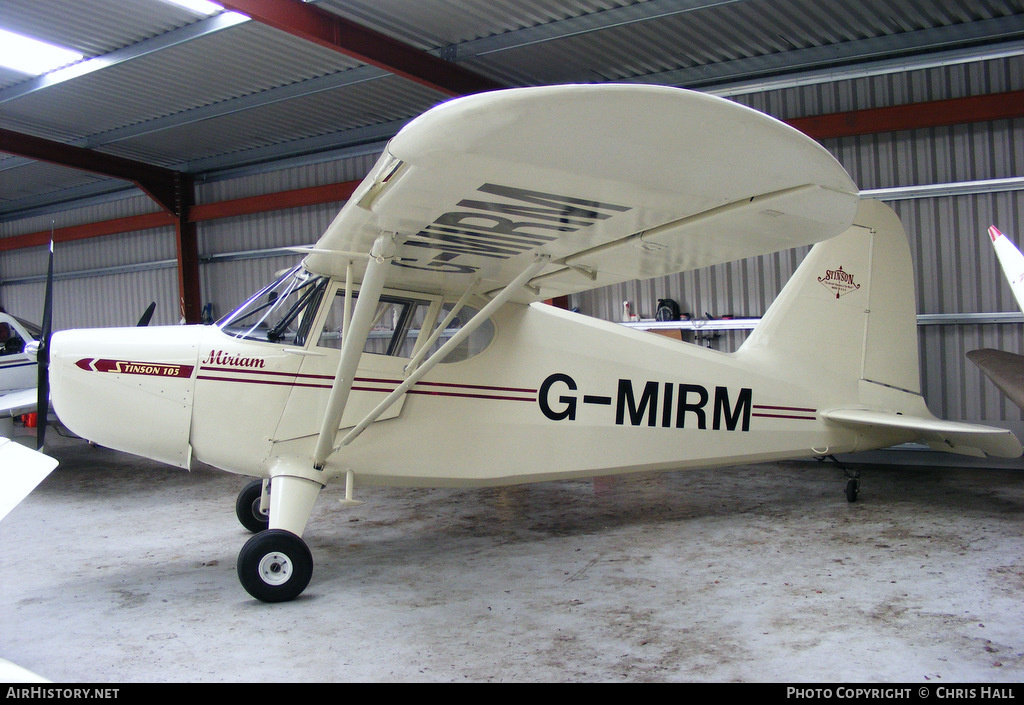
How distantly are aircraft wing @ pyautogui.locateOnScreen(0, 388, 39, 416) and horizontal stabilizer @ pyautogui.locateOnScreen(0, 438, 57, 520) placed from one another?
614 centimetres

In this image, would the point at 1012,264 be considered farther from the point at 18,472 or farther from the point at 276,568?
the point at 18,472

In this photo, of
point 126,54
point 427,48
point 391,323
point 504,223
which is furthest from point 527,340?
point 126,54

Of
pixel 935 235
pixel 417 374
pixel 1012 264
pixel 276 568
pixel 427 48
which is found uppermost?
pixel 427 48

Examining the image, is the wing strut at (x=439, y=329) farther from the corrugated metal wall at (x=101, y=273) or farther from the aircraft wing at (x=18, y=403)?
the corrugated metal wall at (x=101, y=273)

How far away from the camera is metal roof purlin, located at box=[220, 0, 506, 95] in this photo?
698 cm

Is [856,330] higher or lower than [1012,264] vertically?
lower

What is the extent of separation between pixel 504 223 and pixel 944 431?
3702 mm

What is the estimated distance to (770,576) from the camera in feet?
14.8

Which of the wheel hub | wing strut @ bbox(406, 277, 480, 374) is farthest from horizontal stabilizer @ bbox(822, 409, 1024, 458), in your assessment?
the wheel hub

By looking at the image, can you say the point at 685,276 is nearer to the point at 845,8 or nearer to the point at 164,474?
the point at 845,8

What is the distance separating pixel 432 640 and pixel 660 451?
2.52m

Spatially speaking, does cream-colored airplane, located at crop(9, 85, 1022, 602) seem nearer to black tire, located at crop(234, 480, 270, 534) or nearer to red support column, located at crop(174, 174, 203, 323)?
black tire, located at crop(234, 480, 270, 534)

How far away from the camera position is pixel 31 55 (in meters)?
9.09

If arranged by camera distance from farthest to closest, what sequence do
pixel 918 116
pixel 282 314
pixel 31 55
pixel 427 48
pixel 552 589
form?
pixel 31 55 → pixel 427 48 → pixel 918 116 → pixel 282 314 → pixel 552 589
